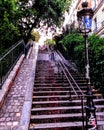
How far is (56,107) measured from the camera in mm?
7949

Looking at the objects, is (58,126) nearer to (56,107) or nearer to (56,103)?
(56,107)

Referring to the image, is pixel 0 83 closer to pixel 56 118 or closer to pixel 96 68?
pixel 56 118

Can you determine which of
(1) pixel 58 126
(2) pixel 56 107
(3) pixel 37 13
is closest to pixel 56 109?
(2) pixel 56 107

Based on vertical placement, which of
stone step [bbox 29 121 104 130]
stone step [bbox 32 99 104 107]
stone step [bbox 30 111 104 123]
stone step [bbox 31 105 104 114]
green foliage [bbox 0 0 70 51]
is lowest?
stone step [bbox 29 121 104 130]

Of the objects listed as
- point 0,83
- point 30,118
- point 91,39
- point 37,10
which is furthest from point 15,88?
point 37,10

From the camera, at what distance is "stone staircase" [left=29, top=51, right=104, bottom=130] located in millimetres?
6902

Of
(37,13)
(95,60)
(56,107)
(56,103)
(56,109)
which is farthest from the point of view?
(37,13)

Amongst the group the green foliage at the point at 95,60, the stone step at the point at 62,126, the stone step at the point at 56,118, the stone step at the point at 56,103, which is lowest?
the stone step at the point at 62,126

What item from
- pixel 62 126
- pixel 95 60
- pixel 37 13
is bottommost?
pixel 62 126

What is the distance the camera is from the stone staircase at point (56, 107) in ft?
22.6

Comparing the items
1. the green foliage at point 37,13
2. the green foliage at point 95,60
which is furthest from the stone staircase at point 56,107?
the green foliage at point 37,13

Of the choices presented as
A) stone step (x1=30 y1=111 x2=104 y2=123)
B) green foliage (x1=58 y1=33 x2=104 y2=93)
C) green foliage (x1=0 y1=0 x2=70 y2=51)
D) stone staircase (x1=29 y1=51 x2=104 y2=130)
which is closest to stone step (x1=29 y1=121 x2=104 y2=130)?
stone staircase (x1=29 y1=51 x2=104 y2=130)

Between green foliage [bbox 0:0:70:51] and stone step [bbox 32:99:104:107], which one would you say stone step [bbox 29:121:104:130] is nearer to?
stone step [bbox 32:99:104:107]

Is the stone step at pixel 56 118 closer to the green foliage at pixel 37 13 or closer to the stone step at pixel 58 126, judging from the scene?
the stone step at pixel 58 126
